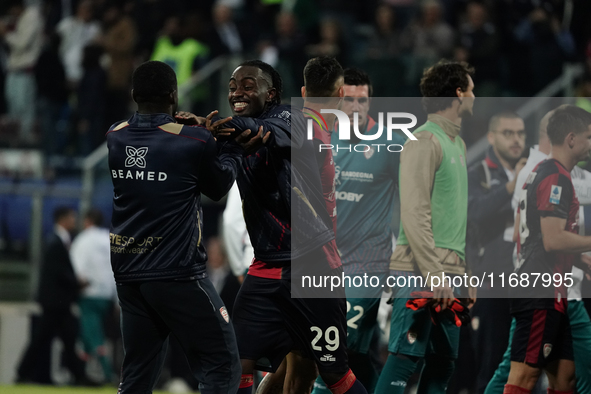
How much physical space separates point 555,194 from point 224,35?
339 inches

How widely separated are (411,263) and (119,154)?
2.43 meters

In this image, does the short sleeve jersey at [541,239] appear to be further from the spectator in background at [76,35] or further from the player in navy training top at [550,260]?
the spectator in background at [76,35]

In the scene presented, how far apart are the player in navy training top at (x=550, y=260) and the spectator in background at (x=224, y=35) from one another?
315 inches

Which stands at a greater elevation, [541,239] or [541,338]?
[541,239]

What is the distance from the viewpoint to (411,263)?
6.32 metres

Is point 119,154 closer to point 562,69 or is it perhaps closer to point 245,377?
point 245,377

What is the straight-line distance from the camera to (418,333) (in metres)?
6.12

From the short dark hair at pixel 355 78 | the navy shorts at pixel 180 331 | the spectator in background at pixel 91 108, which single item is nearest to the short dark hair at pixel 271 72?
the navy shorts at pixel 180 331

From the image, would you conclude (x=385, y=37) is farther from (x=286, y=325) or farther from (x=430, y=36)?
(x=286, y=325)

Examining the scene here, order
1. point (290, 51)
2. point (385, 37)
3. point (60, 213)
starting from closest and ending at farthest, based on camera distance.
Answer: point (60, 213)
point (290, 51)
point (385, 37)

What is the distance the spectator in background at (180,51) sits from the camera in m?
13.6

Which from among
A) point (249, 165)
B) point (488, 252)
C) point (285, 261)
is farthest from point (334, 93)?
point (488, 252)

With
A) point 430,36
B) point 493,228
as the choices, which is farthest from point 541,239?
point 430,36

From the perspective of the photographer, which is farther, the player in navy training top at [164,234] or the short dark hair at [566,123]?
the short dark hair at [566,123]
